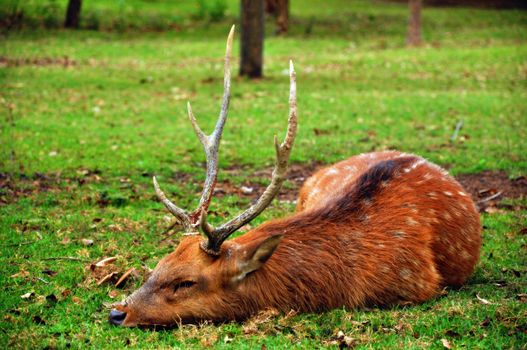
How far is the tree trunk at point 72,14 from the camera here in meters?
23.1

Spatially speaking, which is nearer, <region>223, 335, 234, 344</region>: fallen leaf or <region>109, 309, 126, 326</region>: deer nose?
<region>223, 335, 234, 344</region>: fallen leaf

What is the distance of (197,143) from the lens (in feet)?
35.7

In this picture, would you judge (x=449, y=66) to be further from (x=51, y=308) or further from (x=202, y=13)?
(x=51, y=308)

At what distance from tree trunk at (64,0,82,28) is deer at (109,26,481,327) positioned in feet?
61.8

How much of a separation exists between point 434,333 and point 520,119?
28.6 feet

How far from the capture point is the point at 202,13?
2612 cm

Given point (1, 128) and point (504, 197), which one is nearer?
point (504, 197)

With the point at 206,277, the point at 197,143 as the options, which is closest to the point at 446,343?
the point at 206,277

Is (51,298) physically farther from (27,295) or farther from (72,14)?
(72,14)

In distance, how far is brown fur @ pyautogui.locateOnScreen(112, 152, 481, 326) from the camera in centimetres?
466

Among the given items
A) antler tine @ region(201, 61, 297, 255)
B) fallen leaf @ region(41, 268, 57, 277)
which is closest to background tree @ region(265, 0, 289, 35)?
fallen leaf @ region(41, 268, 57, 277)

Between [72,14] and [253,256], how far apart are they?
20.1 m

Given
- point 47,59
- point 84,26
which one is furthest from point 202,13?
point 47,59

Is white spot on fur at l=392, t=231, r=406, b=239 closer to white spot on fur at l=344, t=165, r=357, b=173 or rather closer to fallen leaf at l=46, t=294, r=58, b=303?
white spot on fur at l=344, t=165, r=357, b=173
